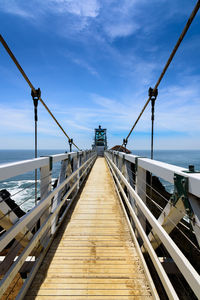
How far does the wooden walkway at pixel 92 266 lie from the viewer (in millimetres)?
1898

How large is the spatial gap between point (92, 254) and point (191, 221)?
1.89 meters

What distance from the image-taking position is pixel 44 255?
2438mm

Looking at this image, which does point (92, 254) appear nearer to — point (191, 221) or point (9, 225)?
point (9, 225)

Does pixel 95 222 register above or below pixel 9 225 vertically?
below

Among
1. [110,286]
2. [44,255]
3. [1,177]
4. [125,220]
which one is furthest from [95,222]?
[1,177]

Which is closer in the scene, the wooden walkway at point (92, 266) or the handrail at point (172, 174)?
the handrail at point (172, 174)

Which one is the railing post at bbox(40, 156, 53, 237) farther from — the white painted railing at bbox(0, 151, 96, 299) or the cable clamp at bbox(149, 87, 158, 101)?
the cable clamp at bbox(149, 87, 158, 101)

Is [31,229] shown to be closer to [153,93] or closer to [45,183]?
[45,183]

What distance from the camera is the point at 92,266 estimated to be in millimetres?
2295

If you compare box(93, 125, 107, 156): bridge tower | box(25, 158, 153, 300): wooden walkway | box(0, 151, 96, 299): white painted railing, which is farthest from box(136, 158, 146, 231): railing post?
box(93, 125, 107, 156): bridge tower

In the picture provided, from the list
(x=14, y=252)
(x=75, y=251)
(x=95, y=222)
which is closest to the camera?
(x=14, y=252)

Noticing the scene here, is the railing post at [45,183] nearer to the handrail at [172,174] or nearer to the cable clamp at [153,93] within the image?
the handrail at [172,174]

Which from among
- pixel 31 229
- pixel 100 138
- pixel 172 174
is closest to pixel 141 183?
pixel 172 174

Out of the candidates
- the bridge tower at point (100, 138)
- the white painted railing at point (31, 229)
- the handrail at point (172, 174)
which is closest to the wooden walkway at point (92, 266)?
the white painted railing at point (31, 229)
